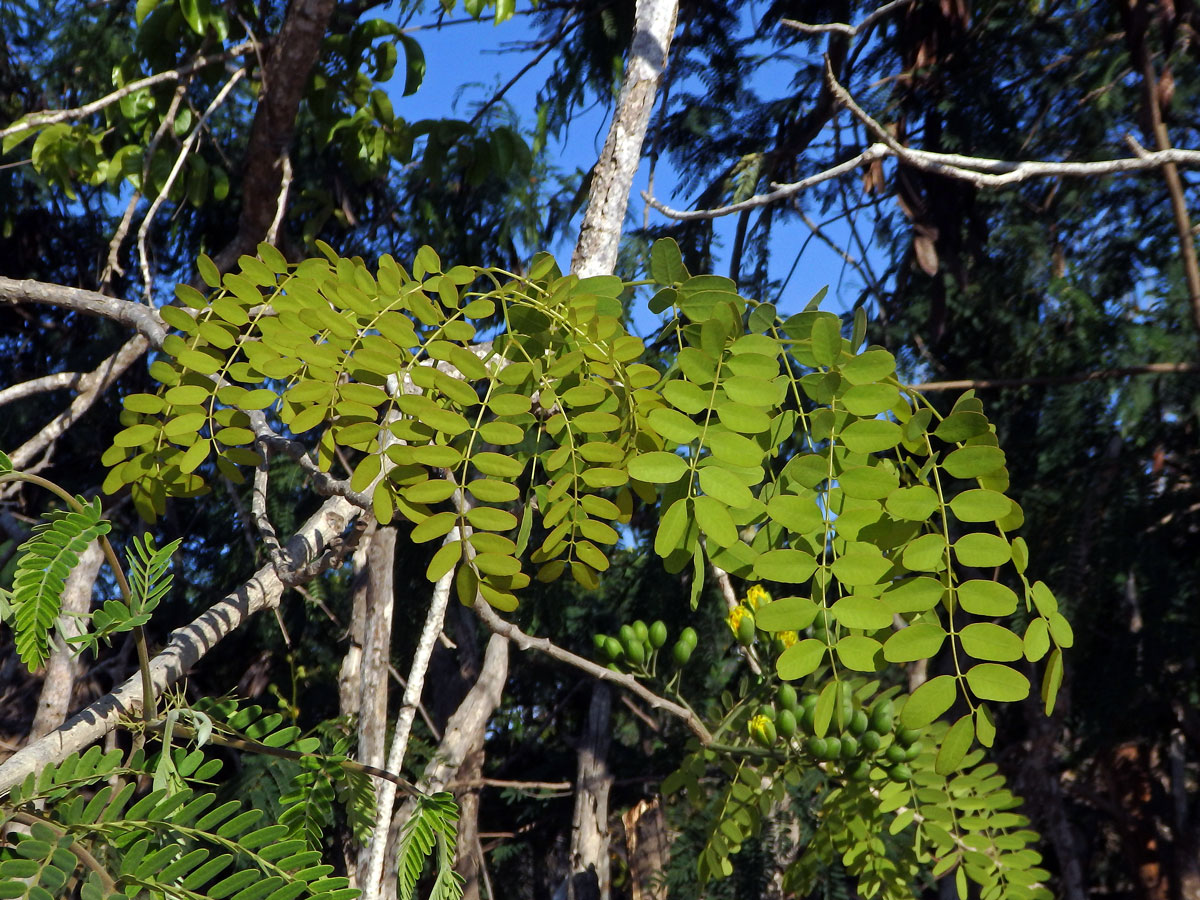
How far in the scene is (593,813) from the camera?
2564 mm

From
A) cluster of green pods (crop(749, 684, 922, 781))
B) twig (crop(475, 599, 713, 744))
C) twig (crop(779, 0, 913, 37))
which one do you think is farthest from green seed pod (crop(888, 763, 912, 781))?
twig (crop(779, 0, 913, 37))

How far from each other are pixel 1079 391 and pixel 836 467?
157cm

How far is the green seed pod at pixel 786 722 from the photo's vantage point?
4.15 feet

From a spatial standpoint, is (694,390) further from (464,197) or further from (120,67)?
(120,67)

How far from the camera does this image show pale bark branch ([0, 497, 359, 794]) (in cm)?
64

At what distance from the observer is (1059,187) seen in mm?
2275

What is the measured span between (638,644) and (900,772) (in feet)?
1.33

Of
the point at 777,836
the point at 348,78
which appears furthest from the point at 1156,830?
the point at 348,78

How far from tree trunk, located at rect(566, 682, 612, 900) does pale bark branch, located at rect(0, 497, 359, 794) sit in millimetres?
1856

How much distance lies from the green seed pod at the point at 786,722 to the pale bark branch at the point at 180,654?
661mm

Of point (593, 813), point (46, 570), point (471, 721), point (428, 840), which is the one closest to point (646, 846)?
point (593, 813)

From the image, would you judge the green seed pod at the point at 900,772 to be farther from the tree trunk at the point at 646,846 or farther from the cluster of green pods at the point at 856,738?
the tree trunk at the point at 646,846

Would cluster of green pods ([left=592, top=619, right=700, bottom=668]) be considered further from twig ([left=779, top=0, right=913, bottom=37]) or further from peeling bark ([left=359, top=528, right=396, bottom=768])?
twig ([left=779, top=0, right=913, bottom=37])

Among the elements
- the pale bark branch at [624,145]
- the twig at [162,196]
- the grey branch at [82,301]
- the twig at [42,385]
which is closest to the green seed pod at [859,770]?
the pale bark branch at [624,145]
